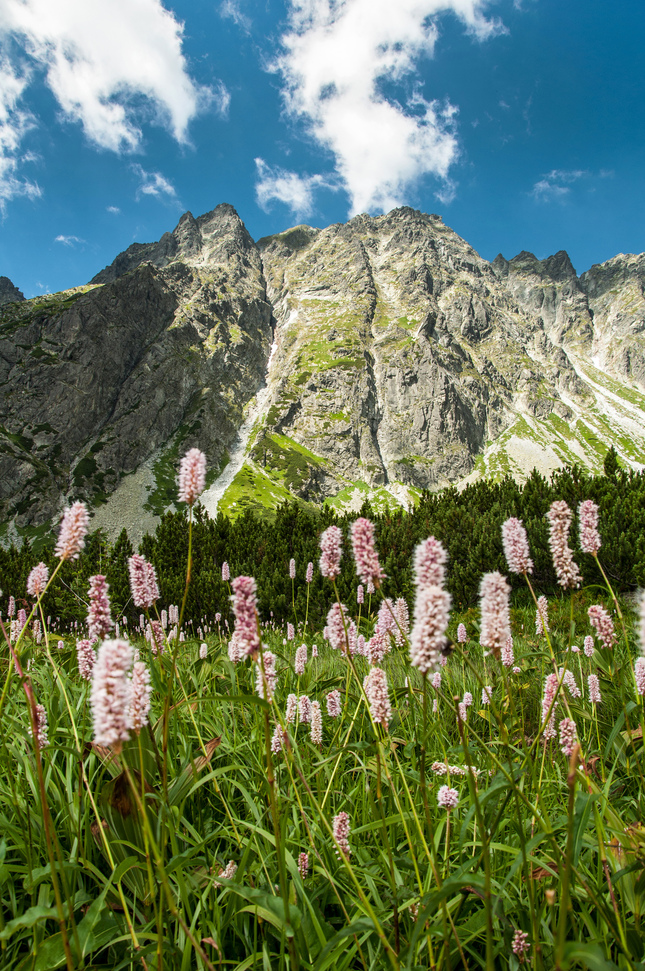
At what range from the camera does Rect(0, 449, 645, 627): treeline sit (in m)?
13.5

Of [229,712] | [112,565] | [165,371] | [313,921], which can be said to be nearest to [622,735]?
[313,921]

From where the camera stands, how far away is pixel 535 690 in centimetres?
637

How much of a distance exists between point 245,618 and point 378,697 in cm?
99

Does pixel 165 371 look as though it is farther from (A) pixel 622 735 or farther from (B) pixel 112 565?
(A) pixel 622 735

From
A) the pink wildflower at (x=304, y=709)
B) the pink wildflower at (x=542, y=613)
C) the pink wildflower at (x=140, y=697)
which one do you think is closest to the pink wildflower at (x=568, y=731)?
the pink wildflower at (x=542, y=613)

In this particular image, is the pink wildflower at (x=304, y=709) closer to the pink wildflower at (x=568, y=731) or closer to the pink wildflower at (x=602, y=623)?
the pink wildflower at (x=568, y=731)

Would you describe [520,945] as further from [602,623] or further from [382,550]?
[382,550]

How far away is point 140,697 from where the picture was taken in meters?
2.05

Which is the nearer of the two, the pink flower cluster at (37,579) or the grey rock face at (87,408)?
the pink flower cluster at (37,579)

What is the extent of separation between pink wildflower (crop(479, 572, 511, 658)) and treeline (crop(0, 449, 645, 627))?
9.94m

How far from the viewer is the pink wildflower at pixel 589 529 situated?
3.23 meters

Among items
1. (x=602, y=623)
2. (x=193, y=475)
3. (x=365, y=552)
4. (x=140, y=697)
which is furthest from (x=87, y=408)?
(x=602, y=623)

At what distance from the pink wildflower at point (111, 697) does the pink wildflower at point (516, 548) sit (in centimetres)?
211

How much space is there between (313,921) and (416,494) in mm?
187926
